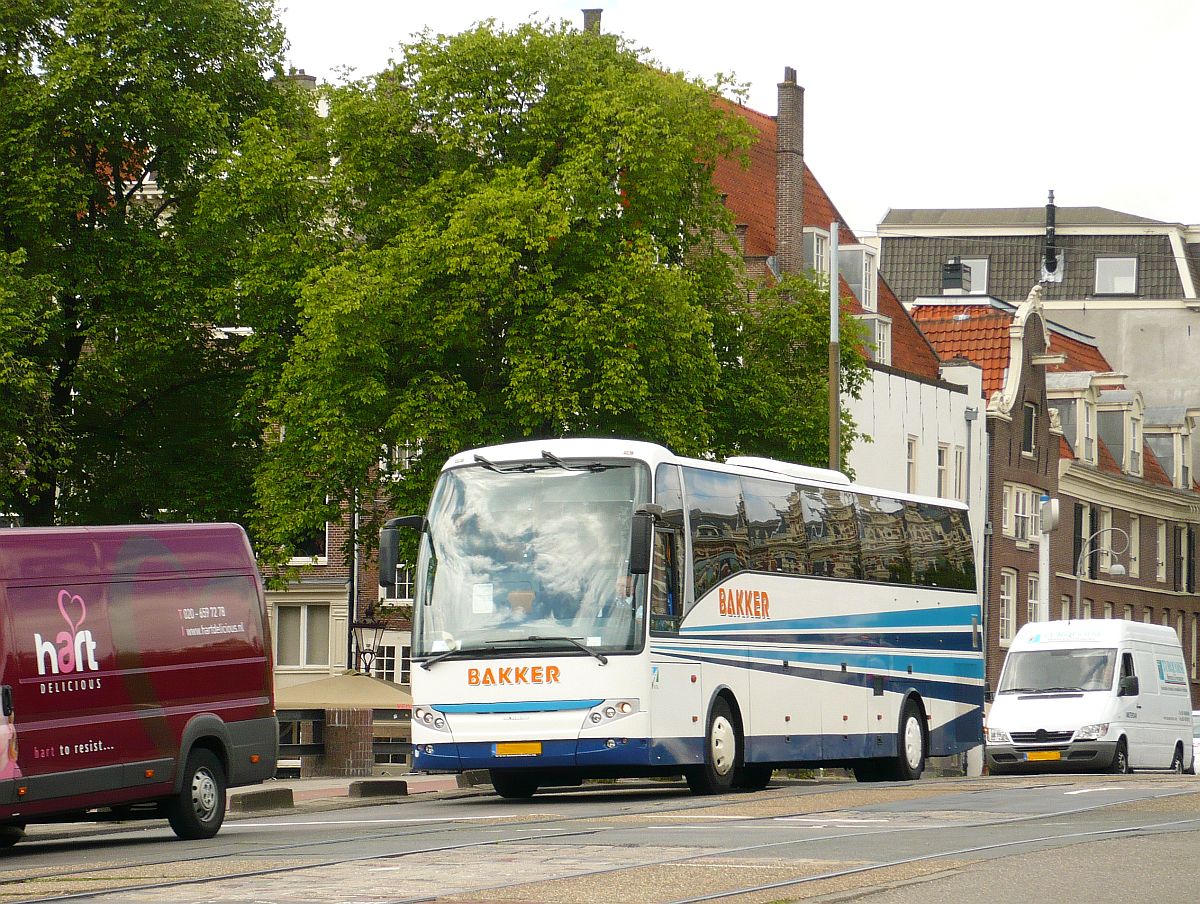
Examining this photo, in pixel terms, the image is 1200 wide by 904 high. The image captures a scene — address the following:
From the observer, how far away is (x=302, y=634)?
54781mm

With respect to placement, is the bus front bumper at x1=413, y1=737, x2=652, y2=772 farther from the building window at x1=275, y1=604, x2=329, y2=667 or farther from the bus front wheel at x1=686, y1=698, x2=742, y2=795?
the building window at x1=275, y1=604, x2=329, y2=667

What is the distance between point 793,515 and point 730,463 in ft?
4.09

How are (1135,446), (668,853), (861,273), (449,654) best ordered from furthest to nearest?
(1135,446) → (861,273) → (449,654) → (668,853)

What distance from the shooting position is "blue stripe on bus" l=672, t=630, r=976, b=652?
2334 cm

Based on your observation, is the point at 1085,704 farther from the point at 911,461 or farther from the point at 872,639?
the point at 911,461

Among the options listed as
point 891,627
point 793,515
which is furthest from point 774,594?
point 891,627

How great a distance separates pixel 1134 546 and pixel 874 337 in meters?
17.1

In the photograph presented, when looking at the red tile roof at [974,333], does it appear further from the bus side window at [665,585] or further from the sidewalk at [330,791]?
the bus side window at [665,585]

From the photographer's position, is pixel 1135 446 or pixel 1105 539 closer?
pixel 1105 539

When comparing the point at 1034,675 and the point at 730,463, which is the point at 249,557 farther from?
the point at 1034,675

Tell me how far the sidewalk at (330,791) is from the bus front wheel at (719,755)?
4.63 meters

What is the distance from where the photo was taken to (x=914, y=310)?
225ft

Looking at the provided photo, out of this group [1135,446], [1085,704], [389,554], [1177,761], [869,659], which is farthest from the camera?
[1135,446]

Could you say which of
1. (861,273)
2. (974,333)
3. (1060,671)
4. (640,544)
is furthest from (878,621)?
(974,333)
